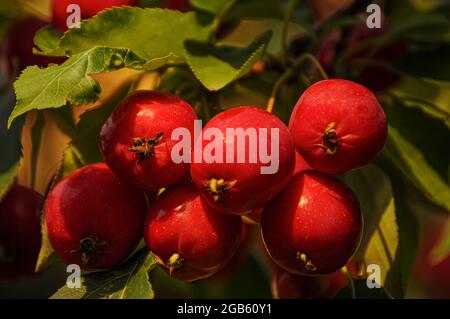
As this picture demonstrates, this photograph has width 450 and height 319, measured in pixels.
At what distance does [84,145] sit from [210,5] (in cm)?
32

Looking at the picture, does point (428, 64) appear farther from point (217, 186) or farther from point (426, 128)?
point (217, 186)

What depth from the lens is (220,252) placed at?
905mm

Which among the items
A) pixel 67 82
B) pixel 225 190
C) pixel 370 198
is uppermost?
pixel 67 82

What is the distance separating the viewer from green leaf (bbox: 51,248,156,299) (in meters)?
0.93

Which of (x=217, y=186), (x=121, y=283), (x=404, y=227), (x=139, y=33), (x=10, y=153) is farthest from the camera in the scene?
(x=404, y=227)

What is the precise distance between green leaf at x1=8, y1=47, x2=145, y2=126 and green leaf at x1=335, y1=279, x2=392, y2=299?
1.54 ft

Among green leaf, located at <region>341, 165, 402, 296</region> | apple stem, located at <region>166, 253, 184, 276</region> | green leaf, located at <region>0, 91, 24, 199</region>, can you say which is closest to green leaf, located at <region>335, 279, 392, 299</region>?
green leaf, located at <region>341, 165, 402, 296</region>

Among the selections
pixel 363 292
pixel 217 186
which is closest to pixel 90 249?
pixel 217 186

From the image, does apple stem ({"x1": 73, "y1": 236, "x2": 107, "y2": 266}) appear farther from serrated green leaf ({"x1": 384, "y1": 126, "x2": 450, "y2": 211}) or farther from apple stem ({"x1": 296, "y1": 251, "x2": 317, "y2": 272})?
serrated green leaf ({"x1": 384, "y1": 126, "x2": 450, "y2": 211})

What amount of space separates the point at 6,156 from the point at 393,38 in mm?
775

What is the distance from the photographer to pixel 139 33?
1059 mm

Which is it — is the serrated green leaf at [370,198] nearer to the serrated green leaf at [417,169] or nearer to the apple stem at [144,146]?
the serrated green leaf at [417,169]

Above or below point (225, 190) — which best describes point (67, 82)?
above

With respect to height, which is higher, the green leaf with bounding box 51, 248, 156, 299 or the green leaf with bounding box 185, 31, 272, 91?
the green leaf with bounding box 185, 31, 272, 91
